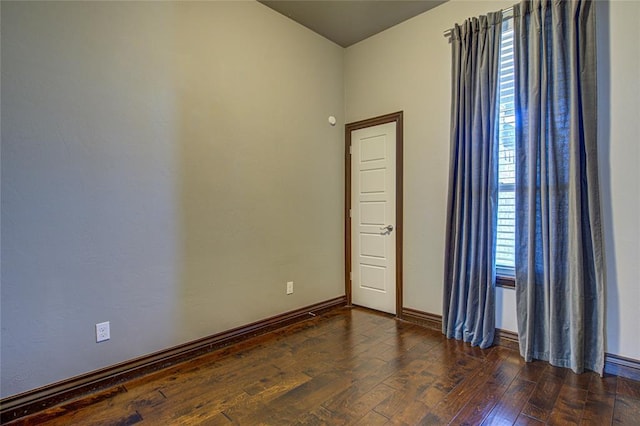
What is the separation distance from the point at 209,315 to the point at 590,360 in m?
2.88

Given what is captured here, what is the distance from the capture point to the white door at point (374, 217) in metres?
3.63

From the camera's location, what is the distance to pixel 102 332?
87.7 inches

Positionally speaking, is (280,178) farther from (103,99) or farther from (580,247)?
(580,247)

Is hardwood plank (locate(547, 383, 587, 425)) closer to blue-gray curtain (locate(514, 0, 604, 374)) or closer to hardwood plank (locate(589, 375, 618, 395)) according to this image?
hardwood plank (locate(589, 375, 618, 395))

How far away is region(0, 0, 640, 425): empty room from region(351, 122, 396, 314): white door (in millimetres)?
68

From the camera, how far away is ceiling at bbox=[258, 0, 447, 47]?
10.3 feet

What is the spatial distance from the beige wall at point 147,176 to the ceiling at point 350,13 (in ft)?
0.47

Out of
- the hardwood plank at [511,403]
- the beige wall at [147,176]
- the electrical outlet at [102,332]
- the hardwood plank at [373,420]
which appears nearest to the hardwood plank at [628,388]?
the hardwood plank at [511,403]

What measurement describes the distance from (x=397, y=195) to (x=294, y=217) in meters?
1.11

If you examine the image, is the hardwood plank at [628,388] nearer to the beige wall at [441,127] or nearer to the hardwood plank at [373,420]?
the beige wall at [441,127]

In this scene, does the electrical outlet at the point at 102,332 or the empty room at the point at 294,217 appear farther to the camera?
the electrical outlet at the point at 102,332

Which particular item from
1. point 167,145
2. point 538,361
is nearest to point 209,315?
point 167,145

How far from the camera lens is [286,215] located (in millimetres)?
3420

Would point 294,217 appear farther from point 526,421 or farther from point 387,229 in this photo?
point 526,421
